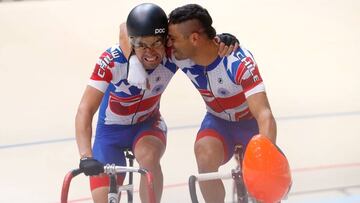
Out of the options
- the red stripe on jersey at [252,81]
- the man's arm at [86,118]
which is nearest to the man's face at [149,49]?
the man's arm at [86,118]

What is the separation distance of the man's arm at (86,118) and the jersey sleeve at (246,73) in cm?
67

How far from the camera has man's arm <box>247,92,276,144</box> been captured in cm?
298

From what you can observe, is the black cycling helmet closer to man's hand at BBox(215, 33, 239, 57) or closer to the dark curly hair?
the dark curly hair

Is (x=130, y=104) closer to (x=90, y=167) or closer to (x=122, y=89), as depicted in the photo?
(x=122, y=89)

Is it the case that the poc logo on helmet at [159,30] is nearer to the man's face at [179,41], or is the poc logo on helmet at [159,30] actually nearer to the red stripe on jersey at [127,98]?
the man's face at [179,41]

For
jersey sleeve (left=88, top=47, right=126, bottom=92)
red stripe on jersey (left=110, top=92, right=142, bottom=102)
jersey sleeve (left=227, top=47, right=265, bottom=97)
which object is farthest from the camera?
red stripe on jersey (left=110, top=92, right=142, bottom=102)

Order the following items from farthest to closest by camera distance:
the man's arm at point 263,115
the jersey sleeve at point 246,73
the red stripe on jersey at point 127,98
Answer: the red stripe on jersey at point 127,98
the jersey sleeve at point 246,73
the man's arm at point 263,115

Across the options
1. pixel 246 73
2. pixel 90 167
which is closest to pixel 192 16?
pixel 246 73

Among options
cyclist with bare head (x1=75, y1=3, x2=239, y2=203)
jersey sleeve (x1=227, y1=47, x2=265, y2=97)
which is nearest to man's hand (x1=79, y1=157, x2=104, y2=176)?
cyclist with bare head (x1=75, y1=3, x2=239, y2=203)

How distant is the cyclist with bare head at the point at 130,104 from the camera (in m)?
3.07

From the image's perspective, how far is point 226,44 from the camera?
3326 mm

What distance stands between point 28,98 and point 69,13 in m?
3.12

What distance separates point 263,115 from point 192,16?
23.8 inches

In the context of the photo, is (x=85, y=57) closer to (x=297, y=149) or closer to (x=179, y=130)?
(x=179, y=130)
